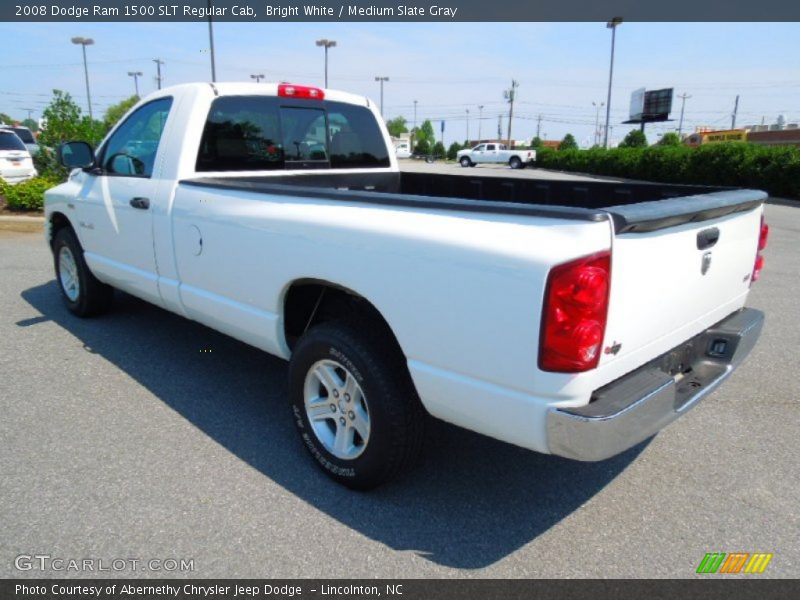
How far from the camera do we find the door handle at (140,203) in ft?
13.3

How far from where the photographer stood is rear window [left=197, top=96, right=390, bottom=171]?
4.12m

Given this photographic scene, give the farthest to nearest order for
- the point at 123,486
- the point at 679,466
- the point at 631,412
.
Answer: the point at 679,466, the point at 123,486, the point at 631,412

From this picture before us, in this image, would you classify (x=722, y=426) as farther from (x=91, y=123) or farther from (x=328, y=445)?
(x=91, y=123)

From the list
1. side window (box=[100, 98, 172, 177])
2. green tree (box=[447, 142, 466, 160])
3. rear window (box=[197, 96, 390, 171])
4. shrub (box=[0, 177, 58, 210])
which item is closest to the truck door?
side window (box=[100, 98, 172, 177])

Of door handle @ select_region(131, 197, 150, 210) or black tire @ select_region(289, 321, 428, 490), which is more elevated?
door handle @ select_region(131, 197, 150, 210)

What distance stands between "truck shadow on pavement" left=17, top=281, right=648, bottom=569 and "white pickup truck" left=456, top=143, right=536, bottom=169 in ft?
145

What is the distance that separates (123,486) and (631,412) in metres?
2.43

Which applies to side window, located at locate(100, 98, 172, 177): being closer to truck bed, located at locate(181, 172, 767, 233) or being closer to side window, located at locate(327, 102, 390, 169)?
truck bed, located at locate(181, 172, 767, 233)

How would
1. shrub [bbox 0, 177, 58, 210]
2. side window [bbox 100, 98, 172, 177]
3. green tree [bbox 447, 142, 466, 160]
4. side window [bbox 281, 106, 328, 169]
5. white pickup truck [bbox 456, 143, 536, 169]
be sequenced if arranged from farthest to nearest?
green tree [bbox 447, 142, 466, 160] < white pickup truck [bbox 456, 143, 536, 169] < shrub [bbox 0, 177, 58, 210] < side window [bbox 281, 106, 328, 169] < side window [bbox 100, 98, 172, 177]

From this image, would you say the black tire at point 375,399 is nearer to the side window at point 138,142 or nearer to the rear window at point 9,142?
the side window at point 138,142

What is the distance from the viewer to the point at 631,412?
87.0 inches

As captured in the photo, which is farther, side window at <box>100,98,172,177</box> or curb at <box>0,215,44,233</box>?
curb at <box>0,215,44,233</box>

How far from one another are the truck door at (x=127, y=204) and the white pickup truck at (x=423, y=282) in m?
0.03
